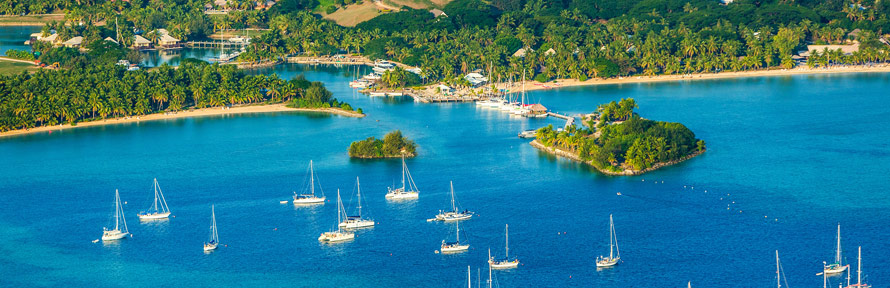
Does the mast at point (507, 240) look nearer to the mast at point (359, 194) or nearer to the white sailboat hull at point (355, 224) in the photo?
the white sailboat hull at point (355, 224)

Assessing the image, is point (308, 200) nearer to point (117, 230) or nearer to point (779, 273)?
point (117, 230)

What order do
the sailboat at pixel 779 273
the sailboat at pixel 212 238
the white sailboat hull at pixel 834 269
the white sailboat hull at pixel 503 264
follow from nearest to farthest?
1. the sailboat at pixel 779 273
2. the white sailboat hull at pixel 834 269
3. the white sailboat hull at pixel 503 264
4. the sailboat at pixel 212 238

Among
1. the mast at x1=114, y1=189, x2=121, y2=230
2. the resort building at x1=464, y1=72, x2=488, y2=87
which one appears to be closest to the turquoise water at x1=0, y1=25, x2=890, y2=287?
the mast at x1=114, y1=189, x2=121, y2=230

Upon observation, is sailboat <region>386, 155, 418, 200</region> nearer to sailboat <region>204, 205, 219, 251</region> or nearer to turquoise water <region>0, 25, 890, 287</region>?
turquoise water <region>0, 25, 890, 287</region>

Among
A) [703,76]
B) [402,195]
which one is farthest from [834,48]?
[402,195]

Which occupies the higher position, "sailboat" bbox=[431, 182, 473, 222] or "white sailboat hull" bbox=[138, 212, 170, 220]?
"sailboat" bbox=[431, 182, 473, 222]

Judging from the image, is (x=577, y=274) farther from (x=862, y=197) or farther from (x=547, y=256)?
(x=862, y=197)

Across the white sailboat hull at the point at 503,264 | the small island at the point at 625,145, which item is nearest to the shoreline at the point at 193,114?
the small island at the point at 625,145
